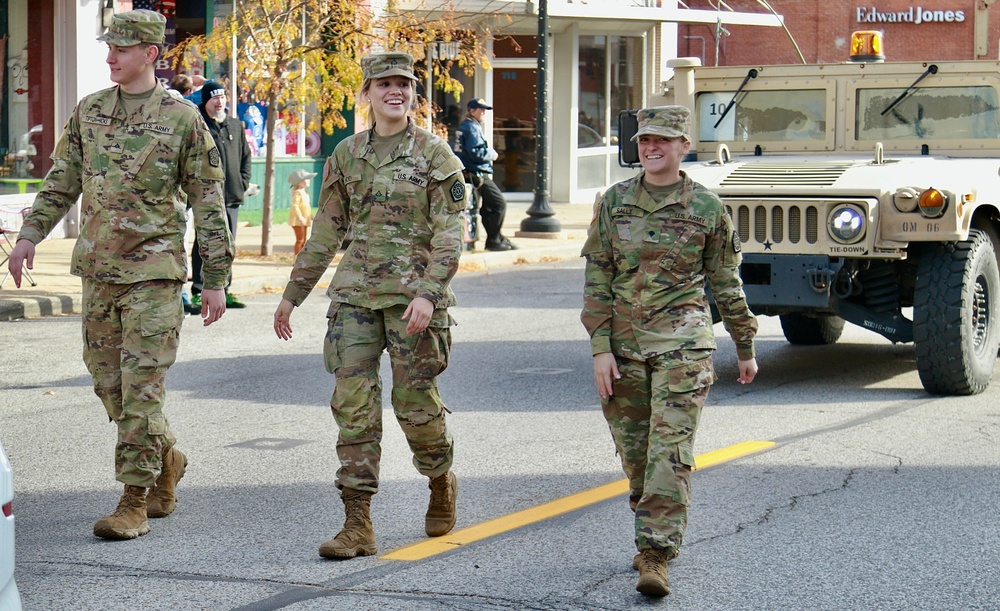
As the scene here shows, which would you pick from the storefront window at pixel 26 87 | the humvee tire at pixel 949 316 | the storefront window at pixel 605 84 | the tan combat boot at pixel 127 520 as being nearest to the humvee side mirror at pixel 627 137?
the humvee tire at pixel 949 316

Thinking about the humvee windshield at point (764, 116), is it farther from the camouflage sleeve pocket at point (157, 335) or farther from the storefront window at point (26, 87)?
the storefront window at point (26, 87)

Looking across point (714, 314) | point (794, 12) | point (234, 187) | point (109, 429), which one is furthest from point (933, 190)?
point (794, 12)

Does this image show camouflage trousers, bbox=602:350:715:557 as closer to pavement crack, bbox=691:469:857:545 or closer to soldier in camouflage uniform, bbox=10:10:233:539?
pavement crack, bbox=691:469:857:545

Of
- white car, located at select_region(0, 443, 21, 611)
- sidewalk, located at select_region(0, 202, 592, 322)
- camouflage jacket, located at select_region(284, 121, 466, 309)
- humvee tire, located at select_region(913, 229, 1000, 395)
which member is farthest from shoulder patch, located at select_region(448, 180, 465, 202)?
sidewalk, located at select_region(0, 202, 592, 322)

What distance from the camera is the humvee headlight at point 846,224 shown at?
28.6 feet

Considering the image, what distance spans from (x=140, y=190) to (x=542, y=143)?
13351mm

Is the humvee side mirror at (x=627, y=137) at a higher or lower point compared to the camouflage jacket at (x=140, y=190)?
higher

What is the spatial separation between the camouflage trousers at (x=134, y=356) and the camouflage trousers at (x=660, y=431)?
5.84ft

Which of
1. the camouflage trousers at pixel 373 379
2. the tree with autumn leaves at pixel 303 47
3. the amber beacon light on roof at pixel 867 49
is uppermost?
the tree with autumn leaves at pixel 303 47

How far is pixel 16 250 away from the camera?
5.76 metres

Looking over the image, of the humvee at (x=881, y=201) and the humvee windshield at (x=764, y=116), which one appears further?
the humvee windshield at (x=764, y=116)

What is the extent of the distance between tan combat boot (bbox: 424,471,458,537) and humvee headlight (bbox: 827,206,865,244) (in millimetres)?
3845

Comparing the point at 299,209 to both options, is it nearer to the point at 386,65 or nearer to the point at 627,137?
the point at 627,137

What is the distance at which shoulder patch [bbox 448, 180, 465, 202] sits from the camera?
218 inches
